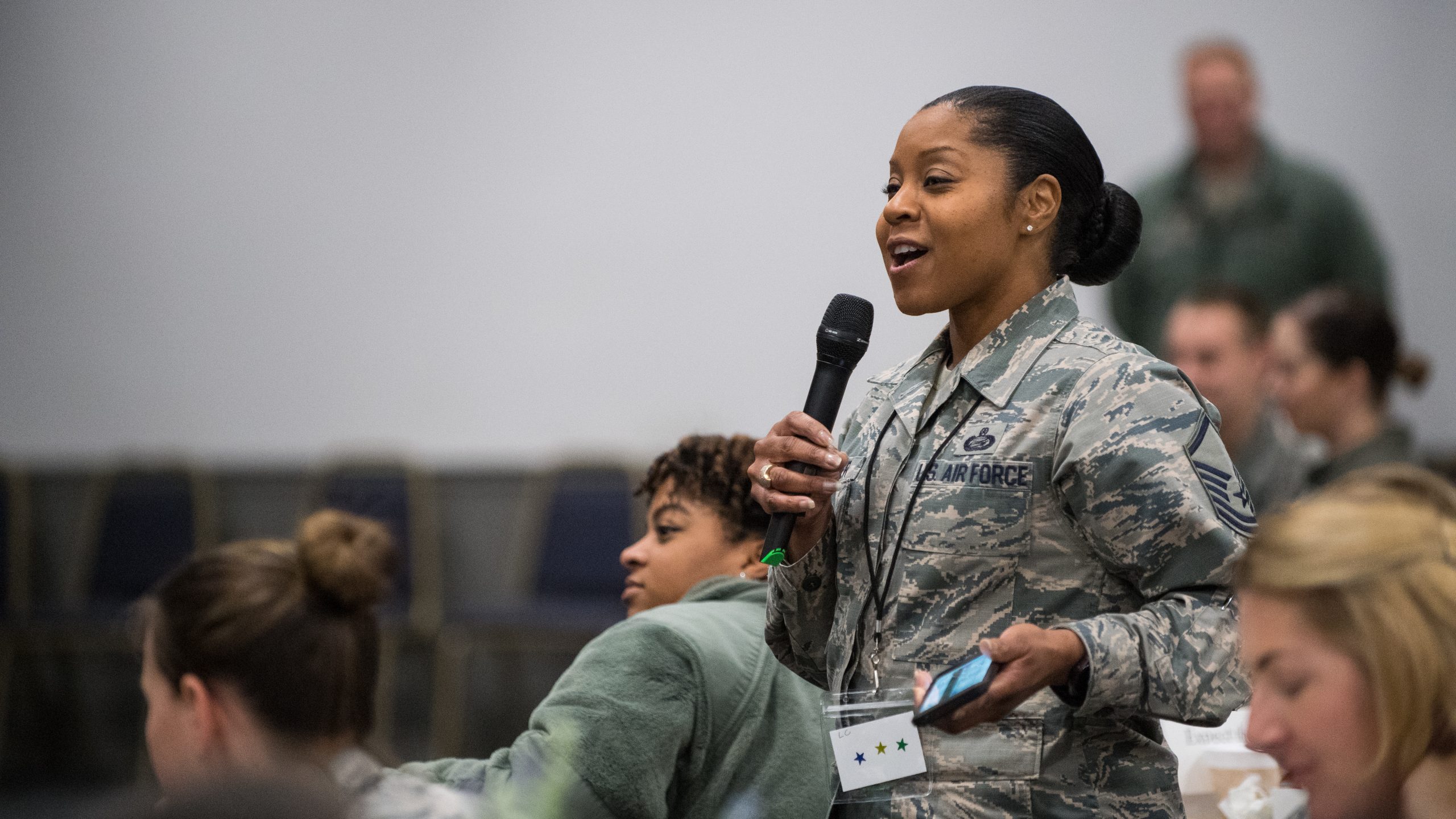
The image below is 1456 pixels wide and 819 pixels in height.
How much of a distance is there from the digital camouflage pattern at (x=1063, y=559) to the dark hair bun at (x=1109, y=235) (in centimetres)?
6

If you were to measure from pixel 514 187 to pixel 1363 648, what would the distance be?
430cm

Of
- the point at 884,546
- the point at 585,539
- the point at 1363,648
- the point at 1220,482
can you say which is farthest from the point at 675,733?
the point at 585,539

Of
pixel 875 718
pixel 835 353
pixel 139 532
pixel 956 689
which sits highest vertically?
pixel 835 353

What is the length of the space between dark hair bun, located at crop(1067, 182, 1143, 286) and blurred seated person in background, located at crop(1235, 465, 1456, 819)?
435mm

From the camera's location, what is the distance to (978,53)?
4.46 m

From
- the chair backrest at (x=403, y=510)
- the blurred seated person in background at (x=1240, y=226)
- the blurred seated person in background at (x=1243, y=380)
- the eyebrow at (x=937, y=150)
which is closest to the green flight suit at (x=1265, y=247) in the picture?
the blurred seated person in background at (x=1240, y=226)

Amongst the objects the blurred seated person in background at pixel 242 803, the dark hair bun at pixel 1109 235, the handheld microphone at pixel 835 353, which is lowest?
the blurred seated person in background at pixel 242 803

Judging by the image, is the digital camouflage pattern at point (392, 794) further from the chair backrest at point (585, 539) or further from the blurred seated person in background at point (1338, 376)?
the chair backrest at point (585, 539)

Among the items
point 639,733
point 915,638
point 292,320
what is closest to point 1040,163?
point 915,638

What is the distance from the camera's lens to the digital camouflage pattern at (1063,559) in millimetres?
1198

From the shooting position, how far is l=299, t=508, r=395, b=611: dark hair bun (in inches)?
60.2

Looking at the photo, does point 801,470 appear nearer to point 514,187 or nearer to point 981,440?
point 981,440

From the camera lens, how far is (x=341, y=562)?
1.52 m

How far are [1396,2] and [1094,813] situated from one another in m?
3.92
